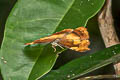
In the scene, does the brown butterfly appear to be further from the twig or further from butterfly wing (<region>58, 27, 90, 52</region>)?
the twig

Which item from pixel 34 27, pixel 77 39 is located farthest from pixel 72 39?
pixel 34 27

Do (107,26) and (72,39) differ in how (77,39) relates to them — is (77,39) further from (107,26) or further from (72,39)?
(107,26)

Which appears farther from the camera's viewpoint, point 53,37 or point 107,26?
point 107,26

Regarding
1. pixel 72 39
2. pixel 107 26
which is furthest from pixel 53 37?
pixel 107 26

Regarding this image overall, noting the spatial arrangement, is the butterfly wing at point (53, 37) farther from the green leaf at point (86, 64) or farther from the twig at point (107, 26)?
the twig at point (107, 26)

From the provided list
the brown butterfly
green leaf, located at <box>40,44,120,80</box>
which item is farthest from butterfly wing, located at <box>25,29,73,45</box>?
green leaf, located at <box>40,44,120,80</box>

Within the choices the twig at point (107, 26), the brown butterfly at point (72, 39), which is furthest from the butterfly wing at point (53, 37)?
the twig at point (107, 26)
